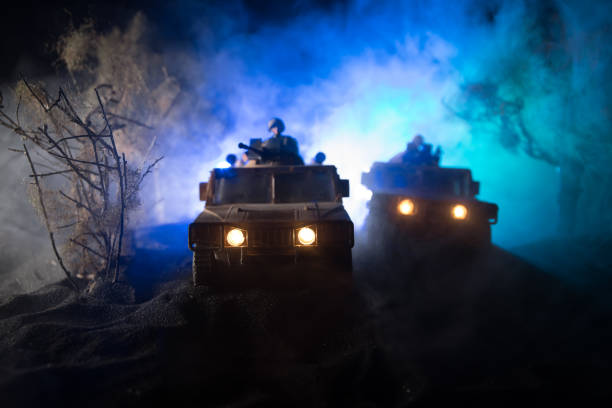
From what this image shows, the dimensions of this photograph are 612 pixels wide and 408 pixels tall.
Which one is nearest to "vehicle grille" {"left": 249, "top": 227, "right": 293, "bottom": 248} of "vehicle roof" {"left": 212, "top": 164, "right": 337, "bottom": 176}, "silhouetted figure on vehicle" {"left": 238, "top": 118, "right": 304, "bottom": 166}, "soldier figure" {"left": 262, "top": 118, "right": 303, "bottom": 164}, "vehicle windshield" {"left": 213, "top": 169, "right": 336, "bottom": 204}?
"vehicle windshield" {"left": 213, "top": 169, "right": 336, "bottom": 204}

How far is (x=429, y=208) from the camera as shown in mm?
5762

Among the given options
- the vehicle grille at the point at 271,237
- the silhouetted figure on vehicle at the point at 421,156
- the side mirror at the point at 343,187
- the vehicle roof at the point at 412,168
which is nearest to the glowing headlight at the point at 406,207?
the vehicle roof at the point at 412,168

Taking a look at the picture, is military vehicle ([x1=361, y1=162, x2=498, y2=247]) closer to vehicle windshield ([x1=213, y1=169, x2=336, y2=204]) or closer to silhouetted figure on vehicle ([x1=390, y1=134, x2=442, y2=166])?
silhouetted figure on vehicle ([x1=390, y1=134, x2=442, y2=166])

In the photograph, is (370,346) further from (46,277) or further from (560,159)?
(560,159)

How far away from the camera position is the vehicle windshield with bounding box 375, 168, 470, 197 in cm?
652

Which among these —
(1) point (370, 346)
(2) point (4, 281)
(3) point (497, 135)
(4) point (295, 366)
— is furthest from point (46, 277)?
(3) point (497, 135)

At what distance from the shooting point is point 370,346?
10.2 feet

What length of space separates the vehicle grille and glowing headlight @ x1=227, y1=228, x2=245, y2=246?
114 mm

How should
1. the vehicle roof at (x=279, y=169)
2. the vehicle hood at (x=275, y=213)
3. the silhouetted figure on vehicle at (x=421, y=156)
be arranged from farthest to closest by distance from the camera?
1. the silhouetted figure on vehicle at (x=421, y=156)
2. the vehicle roof at (x=279, y=169)
3. the vehicle hood at (x=275, y=213)

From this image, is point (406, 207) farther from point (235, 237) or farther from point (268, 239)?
point (235, 237)

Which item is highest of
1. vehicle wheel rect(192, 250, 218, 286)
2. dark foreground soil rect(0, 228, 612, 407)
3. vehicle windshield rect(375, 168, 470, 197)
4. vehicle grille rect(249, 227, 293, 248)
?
vehicle windshield rect(375, 168, 470, 197)

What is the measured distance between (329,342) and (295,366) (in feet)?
1.74

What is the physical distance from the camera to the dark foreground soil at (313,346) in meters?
2.43

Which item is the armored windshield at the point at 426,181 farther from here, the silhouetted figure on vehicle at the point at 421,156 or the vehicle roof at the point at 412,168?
the silhouetted figure on vehicle at the point at 421,156
